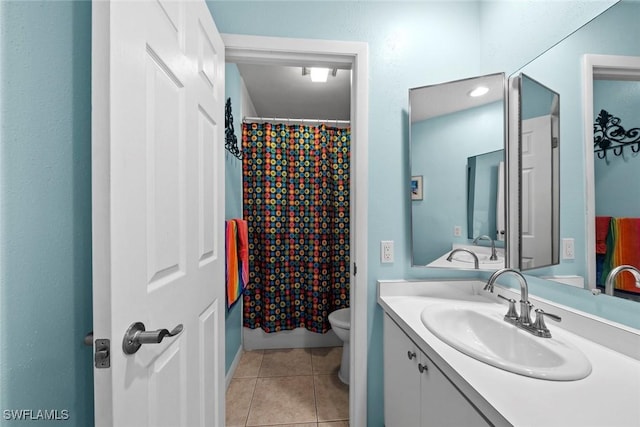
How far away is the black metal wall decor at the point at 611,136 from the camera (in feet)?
2.47

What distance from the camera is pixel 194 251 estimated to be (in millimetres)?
926

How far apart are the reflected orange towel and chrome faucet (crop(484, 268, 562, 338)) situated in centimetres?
21

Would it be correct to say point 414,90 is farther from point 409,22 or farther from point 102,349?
point 102,349

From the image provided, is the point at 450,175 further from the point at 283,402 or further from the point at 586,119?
the point at 283,402

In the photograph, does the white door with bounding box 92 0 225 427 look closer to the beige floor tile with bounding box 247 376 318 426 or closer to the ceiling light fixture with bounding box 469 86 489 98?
the beige floor tile with bounding box 247 376 318 426

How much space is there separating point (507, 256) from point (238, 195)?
1.84 meters

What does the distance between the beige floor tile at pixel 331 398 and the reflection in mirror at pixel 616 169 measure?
146cm

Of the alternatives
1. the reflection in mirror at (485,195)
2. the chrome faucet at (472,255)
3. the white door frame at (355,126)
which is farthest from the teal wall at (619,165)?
the white door frame at (355,126)

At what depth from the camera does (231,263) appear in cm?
159

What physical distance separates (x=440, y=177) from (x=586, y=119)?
0.56m

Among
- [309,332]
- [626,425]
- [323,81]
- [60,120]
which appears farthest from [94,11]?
[309,332]

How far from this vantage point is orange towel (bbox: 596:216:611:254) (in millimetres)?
830

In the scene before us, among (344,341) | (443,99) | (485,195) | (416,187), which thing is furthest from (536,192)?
(344,341)

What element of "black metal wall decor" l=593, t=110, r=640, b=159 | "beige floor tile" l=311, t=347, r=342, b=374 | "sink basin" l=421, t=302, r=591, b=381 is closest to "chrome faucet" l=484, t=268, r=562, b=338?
"sink basin" l=421, t=302, r=591, b=381
